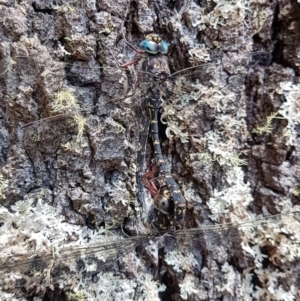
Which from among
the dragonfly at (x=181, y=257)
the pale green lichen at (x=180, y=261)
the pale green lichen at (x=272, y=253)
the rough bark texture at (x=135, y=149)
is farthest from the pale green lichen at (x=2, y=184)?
the pale green lichen at (x=272, y=253)

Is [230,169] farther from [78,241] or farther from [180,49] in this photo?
[78,241]

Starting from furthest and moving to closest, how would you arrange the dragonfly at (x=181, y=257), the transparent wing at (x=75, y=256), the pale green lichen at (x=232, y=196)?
1. the pale green lichen at (x=232, y=196)
2. the dragonfly at (x=181, y=257)
3. the transparent wing at (x=75, y=256)

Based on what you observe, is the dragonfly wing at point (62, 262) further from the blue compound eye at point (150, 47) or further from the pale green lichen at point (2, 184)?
the blue compound eye at point (150, 47)

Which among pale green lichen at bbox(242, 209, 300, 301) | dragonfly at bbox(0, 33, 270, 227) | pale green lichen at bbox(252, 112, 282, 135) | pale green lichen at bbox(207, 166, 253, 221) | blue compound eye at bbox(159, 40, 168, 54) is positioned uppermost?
blue compound eye at bbox(159, 40, 168, 54)

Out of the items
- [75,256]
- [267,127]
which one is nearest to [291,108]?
[267,127]

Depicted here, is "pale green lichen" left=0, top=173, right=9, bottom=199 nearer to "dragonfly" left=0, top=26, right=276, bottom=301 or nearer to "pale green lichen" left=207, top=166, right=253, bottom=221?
"dragonfly" left=0, top=26, right=276, bottom=301

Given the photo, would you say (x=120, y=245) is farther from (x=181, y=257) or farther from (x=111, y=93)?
(x=111, y=93)

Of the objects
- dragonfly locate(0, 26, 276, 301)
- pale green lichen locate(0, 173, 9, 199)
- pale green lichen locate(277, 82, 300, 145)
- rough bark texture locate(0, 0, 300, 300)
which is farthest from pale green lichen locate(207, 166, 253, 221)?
pale green lichen locate(0, 173, 9, 199)
